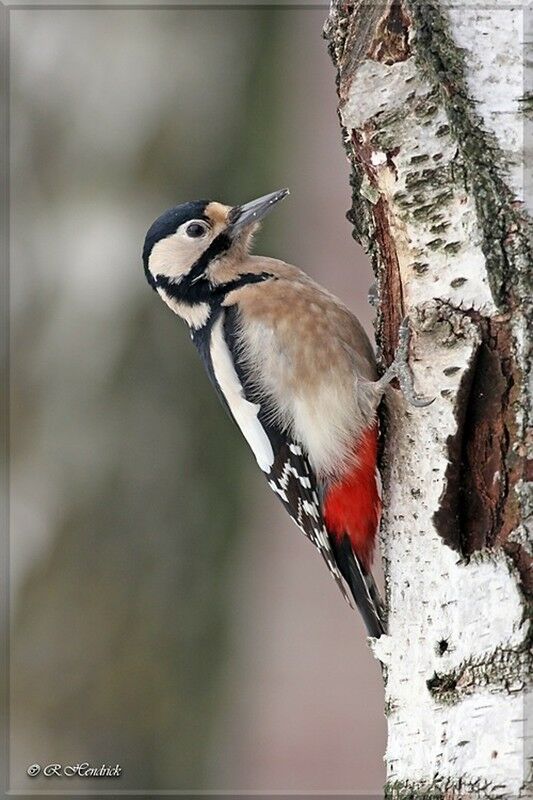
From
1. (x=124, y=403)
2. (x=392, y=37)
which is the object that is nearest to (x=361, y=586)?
(x=392, y=37)

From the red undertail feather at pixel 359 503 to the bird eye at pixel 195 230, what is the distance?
91 centimetres

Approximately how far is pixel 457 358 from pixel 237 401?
100 cm

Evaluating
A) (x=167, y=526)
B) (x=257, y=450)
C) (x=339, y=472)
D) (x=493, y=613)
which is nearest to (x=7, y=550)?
(x=167, y=526)

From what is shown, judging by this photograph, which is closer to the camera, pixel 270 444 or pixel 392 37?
pixel 392 37

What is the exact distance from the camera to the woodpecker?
287 cm

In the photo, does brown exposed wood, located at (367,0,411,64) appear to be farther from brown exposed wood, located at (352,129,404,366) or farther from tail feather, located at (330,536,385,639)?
tail feather, located at (330,536,385,639)

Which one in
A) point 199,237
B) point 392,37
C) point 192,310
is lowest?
point 192,310

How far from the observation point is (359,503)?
9.49ft

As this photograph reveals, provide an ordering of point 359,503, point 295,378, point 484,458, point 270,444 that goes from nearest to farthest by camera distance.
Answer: point 484,458 < point 359,503 < point 295,378 < point 270,444

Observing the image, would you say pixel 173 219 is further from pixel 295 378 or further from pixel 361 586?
pixel 361 586

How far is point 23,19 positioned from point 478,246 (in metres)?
2.96

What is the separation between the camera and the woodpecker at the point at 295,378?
2.87 meters

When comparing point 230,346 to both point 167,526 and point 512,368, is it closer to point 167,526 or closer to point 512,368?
point 512,368

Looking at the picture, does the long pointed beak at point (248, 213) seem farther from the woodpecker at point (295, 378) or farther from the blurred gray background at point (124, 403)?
the blurred gray background at point (124, 403)
